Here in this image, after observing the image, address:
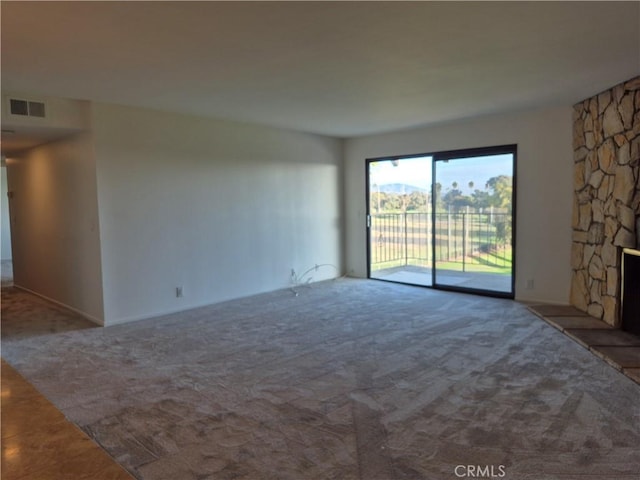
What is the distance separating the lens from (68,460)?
87.2 inches

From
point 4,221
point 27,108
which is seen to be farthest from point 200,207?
point 4,221

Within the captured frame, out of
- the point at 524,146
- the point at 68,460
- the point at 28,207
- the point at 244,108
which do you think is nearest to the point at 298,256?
the point at 244,108

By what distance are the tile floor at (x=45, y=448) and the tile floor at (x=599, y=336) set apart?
134 inches

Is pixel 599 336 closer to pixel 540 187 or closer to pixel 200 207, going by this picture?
pixel 540 187

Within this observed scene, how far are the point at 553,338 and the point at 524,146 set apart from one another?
2.48 m

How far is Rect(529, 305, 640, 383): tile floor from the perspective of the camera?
10.6 ft

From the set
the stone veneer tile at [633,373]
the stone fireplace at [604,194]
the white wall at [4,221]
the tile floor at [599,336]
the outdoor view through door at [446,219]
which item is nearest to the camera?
the stone veneer tile at [633,373]

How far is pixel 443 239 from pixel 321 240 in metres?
1.94

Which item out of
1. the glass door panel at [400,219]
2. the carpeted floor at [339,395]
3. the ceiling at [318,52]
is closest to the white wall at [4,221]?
the carpeted floor at [339,395]

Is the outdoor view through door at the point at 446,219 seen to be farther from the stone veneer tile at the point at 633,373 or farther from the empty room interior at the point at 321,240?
the stone veneer tile at the point at 633,373

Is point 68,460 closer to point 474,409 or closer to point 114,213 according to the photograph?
point 474,409

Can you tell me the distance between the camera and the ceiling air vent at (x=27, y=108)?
4039mm

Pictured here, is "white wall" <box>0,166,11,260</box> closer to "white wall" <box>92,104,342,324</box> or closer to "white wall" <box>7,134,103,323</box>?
"white wall" <box>7,134,103,323</box>

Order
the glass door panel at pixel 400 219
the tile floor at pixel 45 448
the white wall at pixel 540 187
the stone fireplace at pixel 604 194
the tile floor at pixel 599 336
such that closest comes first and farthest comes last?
the tile floor at pixel 45 448
the tile floor at pixel 599 336
the stone fireplace at pixel 604 194
the white wall at pixel 540 187
the glass door panel at pixel 400 219
